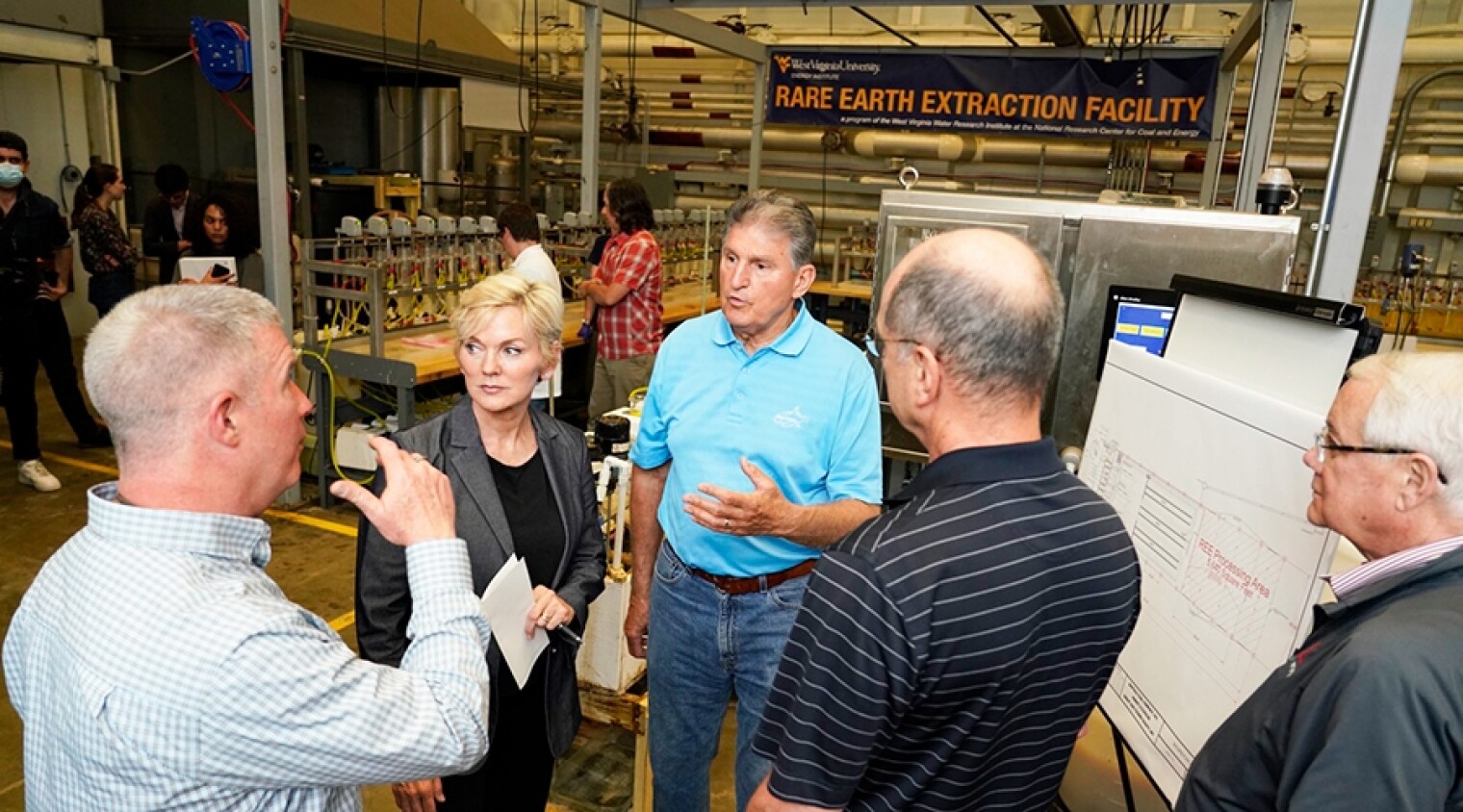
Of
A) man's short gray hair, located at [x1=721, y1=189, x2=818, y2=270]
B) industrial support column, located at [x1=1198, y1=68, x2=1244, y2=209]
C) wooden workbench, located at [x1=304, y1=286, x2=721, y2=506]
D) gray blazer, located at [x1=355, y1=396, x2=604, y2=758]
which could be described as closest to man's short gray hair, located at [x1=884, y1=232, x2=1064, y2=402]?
man's short gray hair, located at [x1=721, y1=189, x2=818, y2=270]

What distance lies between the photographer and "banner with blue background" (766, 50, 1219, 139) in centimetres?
655

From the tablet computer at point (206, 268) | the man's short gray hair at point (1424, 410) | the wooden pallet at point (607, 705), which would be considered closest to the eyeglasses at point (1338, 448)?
the man's short gray hair at point (1424, 410)

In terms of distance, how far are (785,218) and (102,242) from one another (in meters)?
4.33

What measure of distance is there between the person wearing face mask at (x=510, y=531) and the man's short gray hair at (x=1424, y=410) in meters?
1.32

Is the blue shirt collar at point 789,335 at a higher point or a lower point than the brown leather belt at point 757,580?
higher

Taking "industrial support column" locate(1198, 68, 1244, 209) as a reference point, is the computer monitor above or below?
below

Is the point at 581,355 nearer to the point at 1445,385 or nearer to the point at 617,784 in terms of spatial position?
the point at 617,784

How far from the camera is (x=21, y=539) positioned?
379 centimetres

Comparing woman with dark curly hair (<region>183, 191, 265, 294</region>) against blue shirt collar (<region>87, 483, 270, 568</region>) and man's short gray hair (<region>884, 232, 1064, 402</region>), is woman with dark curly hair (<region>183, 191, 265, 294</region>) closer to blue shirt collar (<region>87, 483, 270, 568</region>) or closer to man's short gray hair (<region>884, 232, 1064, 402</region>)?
blue shirt collar (<region>87, 483, 270, 568</region>)

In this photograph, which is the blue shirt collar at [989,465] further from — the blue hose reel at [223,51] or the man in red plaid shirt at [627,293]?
the blue hose reel at [223,51]

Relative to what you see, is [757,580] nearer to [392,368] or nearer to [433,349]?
[392,368]

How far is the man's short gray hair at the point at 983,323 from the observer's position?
3.27ft

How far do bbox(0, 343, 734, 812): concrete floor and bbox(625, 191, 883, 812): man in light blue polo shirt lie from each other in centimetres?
69

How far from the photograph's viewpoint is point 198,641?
2.86 ft
